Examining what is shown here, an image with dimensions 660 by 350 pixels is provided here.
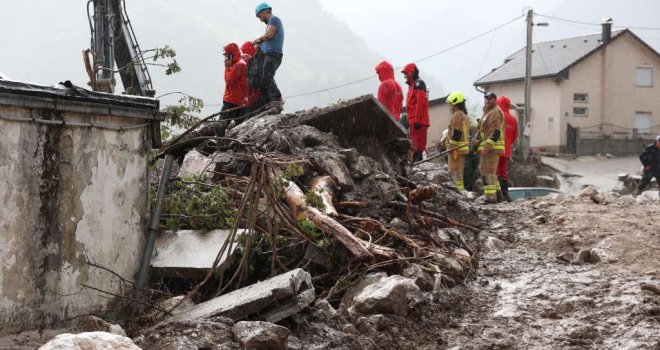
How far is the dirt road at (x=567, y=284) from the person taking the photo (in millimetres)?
5297

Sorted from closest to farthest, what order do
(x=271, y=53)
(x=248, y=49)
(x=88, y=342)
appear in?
1. (x=88, y=342)
2. (x=271, y=53)
3. (x=248, y=49)

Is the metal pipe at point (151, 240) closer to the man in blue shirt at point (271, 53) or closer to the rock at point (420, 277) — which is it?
the rock at point (420, 277)

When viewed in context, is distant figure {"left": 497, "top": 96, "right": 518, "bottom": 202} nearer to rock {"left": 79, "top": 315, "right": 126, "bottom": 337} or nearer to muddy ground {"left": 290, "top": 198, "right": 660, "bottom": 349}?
muddy ground {"left": 290, "top": 198, "right": 660, "bottom": 349}

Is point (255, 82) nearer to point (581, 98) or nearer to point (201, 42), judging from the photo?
point (581, 98)

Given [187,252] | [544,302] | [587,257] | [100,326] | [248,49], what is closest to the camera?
[100,326]

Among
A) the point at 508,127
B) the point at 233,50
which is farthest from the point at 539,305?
the point at 508,127

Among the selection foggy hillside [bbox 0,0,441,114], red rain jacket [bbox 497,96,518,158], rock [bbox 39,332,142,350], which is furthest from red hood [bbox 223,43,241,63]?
foggy hillside [bbox 0,0,441,114]

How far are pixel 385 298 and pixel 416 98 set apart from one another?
658cm

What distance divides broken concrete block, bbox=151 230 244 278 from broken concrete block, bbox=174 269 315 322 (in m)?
0.37

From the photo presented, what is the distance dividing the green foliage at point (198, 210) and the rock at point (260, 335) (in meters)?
1.45

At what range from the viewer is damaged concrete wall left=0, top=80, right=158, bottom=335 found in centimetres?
430

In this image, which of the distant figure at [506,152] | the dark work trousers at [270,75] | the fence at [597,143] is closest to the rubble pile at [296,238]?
the dark work trousers at [270,75]

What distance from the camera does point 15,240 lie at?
14.1ft

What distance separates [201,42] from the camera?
119 meters
